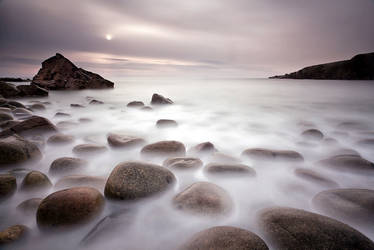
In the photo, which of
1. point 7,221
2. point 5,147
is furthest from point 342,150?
point 5,147

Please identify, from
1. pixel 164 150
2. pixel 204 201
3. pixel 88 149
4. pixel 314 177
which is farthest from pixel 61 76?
pixel 314 177

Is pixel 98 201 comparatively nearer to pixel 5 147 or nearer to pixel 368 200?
pixel 5 147

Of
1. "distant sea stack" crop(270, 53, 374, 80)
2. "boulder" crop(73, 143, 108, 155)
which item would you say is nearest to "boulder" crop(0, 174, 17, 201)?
"boulder" crop(73, 143, 108, 155)

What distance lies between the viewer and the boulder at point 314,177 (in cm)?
201

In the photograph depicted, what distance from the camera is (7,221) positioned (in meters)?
1.47

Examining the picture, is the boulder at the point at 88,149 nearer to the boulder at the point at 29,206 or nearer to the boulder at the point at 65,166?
the boulder at the point at 65,166

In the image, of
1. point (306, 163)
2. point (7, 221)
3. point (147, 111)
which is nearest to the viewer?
point (7, 221)

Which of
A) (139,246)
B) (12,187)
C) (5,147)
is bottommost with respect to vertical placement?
(139,246)

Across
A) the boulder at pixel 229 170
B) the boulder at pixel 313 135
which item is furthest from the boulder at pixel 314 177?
the boulder at pixel 313 135

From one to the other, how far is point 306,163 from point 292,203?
99 cm

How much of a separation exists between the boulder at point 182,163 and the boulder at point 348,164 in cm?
156

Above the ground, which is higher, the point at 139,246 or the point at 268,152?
the point at 268,152

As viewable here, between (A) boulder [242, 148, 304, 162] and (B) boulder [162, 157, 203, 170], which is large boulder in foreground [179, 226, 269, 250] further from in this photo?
(A) boulder [242, 148, 304, 162]

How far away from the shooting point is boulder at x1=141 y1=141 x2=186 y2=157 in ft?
8.68
